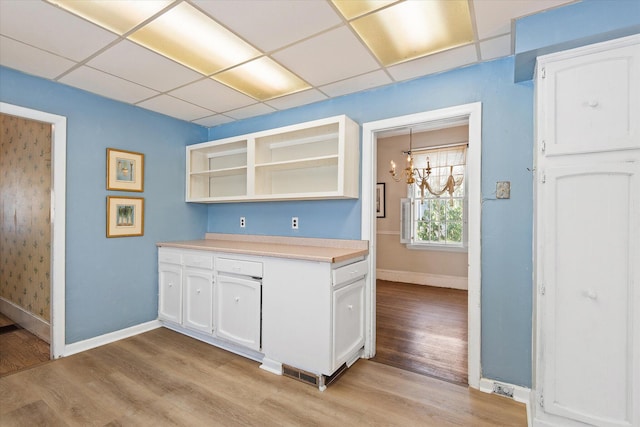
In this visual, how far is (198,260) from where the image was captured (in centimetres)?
296

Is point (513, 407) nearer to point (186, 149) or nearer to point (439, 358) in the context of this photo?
point (439, 358)

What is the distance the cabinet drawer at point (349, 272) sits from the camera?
7.38 feet

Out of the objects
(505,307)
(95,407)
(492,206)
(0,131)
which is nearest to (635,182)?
(492,206)

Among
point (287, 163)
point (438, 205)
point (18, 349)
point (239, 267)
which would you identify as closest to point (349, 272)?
point (239, 267)

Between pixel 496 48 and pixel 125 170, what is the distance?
3.46 m

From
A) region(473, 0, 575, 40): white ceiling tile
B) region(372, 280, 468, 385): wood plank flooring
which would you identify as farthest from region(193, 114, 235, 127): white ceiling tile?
region(372, 280, 468, 385): wood plank flooring

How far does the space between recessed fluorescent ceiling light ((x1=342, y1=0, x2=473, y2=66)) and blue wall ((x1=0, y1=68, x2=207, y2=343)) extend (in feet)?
8.41

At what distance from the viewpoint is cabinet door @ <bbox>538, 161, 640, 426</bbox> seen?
1.54 m

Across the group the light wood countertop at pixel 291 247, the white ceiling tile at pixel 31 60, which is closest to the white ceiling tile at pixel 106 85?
the white ceiling tile at pixel 31 60

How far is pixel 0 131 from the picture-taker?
3721 mm

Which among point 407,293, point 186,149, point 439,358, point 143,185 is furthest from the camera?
point 407,293

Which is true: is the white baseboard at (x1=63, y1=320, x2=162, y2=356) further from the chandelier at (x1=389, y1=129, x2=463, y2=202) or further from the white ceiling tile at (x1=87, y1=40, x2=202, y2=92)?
the chandelier at (x1=389, y1=129, x2=463, y2=202)

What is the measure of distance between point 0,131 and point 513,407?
19.6 ft

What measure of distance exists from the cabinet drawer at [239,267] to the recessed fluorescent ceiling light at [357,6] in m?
1.89
